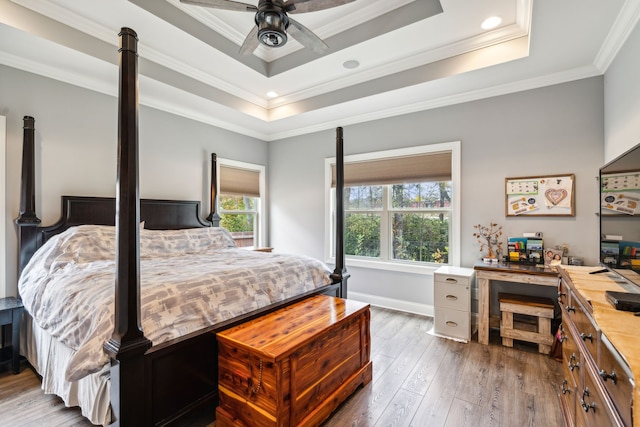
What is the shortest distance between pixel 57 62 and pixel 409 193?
394cm

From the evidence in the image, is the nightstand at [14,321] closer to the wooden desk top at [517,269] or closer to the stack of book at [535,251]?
the wooden desk top at [517,269]

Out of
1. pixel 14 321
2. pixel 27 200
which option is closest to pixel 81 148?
pixel 27 200

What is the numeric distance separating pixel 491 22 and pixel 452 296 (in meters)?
2.56

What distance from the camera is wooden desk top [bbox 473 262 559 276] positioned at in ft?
8.80

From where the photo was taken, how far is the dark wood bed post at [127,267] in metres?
1.39

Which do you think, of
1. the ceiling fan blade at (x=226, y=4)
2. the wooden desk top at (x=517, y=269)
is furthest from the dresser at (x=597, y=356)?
the ceiling fan blade at (x=226, y=4)

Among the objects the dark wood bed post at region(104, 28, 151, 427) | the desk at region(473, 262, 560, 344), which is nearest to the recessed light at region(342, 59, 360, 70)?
the dark wood bed post at region(104, 28, 151, 427)

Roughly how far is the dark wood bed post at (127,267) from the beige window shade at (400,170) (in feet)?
10.3

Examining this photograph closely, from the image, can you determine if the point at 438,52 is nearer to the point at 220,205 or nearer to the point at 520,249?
the point at 520,249

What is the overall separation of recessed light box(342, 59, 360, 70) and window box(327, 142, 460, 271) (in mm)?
1179

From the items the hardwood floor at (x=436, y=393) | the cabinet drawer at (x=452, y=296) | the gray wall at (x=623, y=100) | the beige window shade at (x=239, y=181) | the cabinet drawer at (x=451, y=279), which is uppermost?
the gray wall at (x=623, y=100)

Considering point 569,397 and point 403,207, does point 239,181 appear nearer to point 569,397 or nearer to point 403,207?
point 403,207

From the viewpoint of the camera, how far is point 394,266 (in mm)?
3938

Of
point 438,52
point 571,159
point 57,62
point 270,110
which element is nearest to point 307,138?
point 270,110
